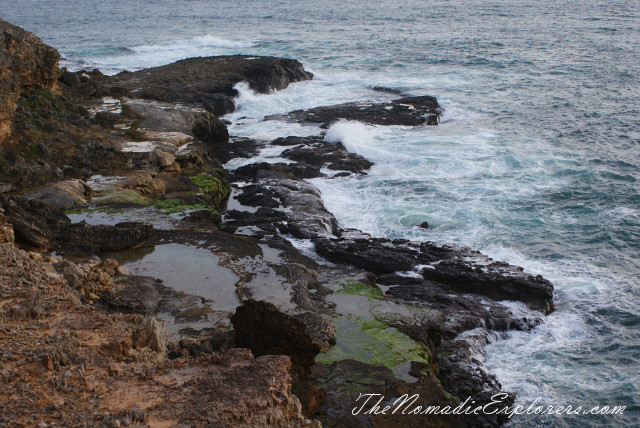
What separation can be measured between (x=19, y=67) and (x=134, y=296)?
1259 centimetres

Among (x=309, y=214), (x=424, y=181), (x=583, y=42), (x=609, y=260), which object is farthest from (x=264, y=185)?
(x=583, y=42)

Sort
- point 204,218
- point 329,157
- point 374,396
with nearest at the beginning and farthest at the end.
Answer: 1. point 374,396
2. point 204,218
3. point 329,157

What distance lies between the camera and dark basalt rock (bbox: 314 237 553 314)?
1573cm

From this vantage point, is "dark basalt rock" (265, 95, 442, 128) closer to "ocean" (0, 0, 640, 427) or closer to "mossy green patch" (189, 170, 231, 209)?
"ocean" (0, 0, 640, 427)

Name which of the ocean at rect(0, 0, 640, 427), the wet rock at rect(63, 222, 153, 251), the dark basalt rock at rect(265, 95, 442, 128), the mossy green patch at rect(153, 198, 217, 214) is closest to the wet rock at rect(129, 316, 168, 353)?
the wet rock at rect(63, 222, 153, 251)

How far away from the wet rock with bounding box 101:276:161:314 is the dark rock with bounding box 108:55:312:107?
59.6 feet

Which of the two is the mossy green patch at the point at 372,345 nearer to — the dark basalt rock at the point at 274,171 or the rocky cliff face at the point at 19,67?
the dark basalt rock at the point at 274,171

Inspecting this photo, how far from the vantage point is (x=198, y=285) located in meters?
13.4

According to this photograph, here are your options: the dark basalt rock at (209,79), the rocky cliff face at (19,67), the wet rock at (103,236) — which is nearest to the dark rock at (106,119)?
the rocky cliff face at (19,67)

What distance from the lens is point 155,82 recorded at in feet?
112

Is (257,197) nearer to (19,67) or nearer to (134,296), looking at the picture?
(19,67)

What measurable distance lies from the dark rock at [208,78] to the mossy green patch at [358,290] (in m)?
18.1

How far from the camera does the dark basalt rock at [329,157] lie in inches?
1014

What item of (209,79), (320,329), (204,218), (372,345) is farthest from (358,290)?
(209,79)
